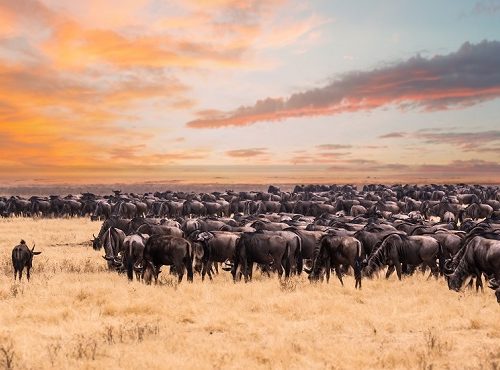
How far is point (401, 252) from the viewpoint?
67.7 feet

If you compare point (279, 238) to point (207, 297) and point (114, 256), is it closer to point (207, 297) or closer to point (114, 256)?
point (207, 297)

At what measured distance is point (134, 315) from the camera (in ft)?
49.3

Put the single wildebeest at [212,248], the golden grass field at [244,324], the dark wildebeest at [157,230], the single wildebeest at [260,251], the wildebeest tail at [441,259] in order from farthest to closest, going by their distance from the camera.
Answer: the dark wildebeest at [157,230] → the single wildebeest at [212,248] → the single wildebeest at [260,251] → the wildebeest tail at [441,259] → the golden grass field at [244,324]

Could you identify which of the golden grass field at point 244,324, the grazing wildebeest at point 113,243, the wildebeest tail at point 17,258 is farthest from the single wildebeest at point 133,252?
the wildebeest tail at point 17,258

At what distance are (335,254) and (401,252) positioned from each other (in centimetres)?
280

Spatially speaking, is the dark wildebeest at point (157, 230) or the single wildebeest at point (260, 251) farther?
the dark wildebeest at point (157, 230)

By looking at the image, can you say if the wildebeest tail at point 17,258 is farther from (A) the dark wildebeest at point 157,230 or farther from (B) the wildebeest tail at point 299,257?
(B) the wildebeest tail at point 299,257

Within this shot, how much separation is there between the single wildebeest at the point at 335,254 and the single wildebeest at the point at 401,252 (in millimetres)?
1065

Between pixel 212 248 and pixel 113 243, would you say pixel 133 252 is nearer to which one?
pixel 212 248

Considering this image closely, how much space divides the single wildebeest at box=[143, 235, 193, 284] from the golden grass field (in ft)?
2.34

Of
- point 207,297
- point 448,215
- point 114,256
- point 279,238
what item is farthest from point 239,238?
point 448,215

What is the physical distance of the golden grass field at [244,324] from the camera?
1085cm

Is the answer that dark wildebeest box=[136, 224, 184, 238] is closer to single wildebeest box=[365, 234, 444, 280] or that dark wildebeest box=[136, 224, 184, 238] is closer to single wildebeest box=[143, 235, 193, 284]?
single wildebeest box=[143, 235, 193, 284]

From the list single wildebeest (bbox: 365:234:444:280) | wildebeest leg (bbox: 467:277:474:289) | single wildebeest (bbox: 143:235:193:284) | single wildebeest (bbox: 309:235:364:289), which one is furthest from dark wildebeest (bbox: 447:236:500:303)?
single wildebeest (bbox: 143:235:193:284)
